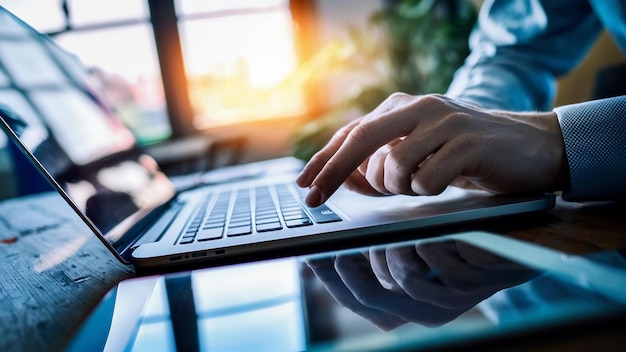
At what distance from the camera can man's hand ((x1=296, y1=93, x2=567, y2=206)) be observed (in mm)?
334

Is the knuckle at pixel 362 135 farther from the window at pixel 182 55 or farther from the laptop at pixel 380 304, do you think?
the window at pixel 182 55

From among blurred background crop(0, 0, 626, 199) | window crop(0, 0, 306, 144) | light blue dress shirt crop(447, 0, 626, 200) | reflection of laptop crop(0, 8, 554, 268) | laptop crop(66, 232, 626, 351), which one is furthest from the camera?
window crop(0, 0, 306, 144)

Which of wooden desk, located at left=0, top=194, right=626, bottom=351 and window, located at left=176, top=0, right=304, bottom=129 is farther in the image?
window, located at left=176, top=0, right=304, bottom=129

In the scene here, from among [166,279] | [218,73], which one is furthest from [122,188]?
[218,73]

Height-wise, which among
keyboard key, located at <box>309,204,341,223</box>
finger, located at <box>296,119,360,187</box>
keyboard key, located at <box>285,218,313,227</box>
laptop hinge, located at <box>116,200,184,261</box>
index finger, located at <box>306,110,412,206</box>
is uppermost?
index finger, located at <box>306,110,412,206</box>

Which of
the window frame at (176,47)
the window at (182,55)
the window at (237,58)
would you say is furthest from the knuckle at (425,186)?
the window frame at (176,47)

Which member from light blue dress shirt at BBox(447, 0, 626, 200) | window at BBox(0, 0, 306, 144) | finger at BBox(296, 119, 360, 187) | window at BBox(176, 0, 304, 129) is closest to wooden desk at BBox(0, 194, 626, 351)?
finger at BBox(296, 119, 360, 187)

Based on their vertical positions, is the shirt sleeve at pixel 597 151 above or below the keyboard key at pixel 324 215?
above

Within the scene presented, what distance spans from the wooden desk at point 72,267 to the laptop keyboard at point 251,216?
0.07 meters

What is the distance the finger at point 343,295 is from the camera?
0.17 m

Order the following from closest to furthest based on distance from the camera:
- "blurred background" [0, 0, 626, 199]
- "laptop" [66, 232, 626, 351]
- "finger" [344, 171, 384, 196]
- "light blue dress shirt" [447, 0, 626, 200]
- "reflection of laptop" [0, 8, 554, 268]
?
"laptop" [66, 232, 626, 351] → "reflection of laptop" [0, 8, 554, 268] → "finger" [344, 171, 384, 196] → "light blue dress shirt" [447, 0, 626, 200] → "blurred background" [0, 0, 626, 199]

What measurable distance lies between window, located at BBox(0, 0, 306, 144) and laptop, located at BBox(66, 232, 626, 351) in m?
2.67

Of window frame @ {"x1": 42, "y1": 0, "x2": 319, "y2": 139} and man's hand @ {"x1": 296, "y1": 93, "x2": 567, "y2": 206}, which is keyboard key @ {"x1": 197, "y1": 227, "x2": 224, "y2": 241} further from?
window frame @ {"x1": 42, "y1": 0, "x2": 319, "y2": 139}

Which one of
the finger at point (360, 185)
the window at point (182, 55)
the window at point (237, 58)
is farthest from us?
the window at point (237, 58)
